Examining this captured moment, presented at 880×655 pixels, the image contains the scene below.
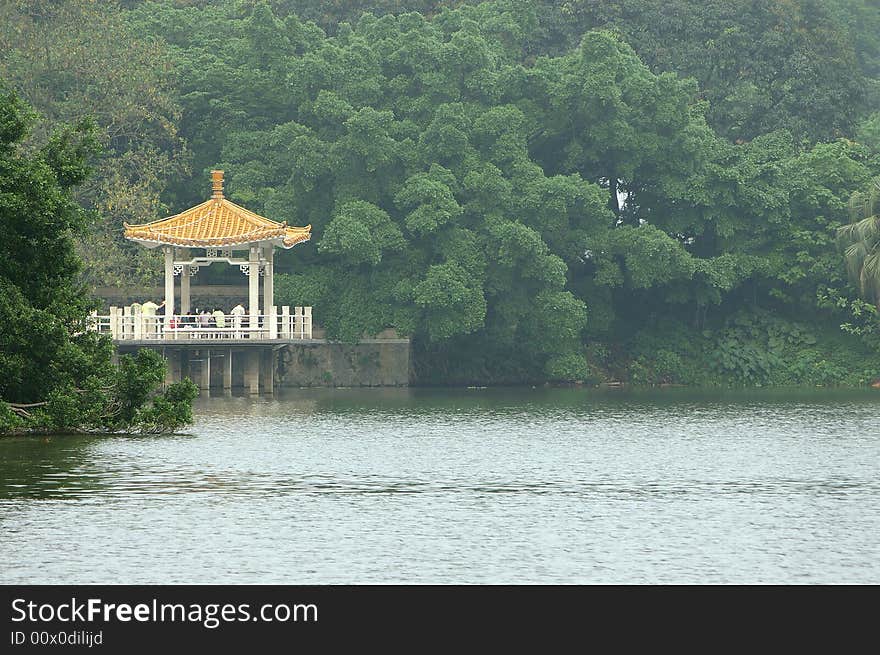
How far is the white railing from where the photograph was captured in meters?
50.5

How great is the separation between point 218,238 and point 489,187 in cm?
928

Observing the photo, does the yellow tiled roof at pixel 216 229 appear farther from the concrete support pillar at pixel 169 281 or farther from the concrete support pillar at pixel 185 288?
the concrete support pillar at pixel 185 288

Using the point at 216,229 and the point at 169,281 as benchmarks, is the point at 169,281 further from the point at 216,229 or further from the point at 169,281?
the point at 216,229

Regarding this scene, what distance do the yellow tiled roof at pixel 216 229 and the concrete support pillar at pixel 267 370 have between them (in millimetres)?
3223

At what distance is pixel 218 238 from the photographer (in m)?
51.1

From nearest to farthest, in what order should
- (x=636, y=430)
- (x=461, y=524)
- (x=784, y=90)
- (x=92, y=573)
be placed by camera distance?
(x=92, y=573), (x=461, y=524), (x=636, y=430), (x=784, y=90)

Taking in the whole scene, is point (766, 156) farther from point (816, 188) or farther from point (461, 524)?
point (461, 524)

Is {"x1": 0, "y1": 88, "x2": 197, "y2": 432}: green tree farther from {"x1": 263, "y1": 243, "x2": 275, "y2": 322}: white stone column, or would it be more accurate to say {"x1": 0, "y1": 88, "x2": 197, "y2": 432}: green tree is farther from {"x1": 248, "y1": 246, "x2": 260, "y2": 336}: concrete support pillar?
{"x1": 263, "y1": 243, "x2": 275, "y2": 322}: white stone column

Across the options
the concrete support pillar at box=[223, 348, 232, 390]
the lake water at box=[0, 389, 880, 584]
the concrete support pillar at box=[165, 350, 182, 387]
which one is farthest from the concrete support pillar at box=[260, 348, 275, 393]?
the lake water at box=[0, 389, 880, 584]

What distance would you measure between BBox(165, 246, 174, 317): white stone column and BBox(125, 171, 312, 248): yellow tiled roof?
670mm

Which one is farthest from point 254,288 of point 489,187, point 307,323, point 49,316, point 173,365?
point 49,316

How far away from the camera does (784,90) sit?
2484 inches
